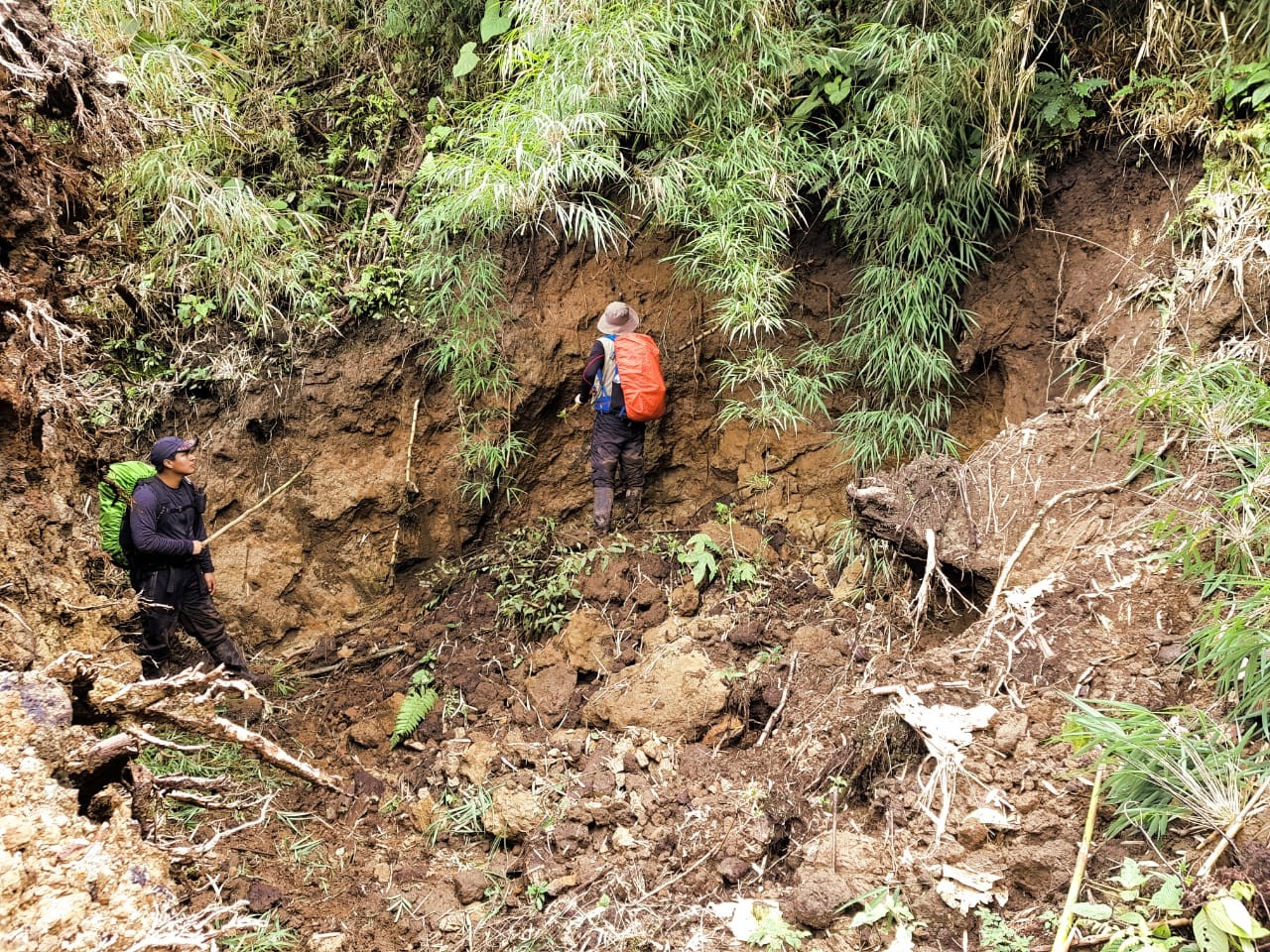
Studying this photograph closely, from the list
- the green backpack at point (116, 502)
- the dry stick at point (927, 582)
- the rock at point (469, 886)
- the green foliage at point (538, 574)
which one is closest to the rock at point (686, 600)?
the green foliage at point (538, 574)

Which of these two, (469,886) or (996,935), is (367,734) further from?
(996,935)

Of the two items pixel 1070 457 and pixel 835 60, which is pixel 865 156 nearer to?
pixel 835 60

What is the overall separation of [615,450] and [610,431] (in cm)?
13

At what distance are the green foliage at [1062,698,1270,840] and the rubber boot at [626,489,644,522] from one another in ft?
10.6

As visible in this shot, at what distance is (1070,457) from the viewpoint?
3.95 meters

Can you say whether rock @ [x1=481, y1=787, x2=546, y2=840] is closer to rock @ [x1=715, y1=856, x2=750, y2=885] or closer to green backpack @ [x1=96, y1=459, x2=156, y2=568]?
rock @ [x1=715, y1=856, x2=750, y2=885]

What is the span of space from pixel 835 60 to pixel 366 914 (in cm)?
518

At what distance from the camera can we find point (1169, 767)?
2.46 meters

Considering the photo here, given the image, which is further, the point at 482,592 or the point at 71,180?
the point at 482,592

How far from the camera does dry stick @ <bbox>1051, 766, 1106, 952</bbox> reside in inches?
94.1

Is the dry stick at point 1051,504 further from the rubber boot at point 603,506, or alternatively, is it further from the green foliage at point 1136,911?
the rubber boot at point 603,506

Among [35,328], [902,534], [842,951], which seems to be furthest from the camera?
[902,534]

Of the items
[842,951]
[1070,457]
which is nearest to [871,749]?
[842,951]

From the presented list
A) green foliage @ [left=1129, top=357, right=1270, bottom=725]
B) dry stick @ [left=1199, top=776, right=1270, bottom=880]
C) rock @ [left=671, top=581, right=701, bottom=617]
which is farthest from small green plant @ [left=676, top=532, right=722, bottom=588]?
dry stick @ [left=1199, top=776, right=1270, bottom=880]
